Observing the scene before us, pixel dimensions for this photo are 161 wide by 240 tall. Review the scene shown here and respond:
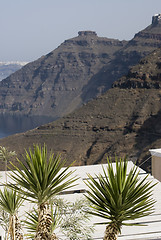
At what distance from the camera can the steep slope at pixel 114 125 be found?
298 ft

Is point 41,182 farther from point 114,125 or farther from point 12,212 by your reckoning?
point 114,125

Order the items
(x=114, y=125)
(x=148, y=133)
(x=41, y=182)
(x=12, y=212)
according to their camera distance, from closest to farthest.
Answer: (x=41, y=182) → (x=12, y=212) → (x=148, y=133) → (x=114, y=125)

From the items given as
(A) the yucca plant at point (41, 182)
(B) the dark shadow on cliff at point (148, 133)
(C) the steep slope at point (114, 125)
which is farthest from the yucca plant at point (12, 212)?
(C) the steep slope at point (114, 125)

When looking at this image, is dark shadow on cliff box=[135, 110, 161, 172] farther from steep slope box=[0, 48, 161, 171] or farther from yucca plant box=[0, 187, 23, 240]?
yucca plant box=[0, 187, 23, 240]

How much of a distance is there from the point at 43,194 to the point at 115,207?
146cm

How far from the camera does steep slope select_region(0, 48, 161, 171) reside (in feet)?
298

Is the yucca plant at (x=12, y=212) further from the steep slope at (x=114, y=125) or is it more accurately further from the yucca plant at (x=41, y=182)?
the steep slope at (x=114, y=125)

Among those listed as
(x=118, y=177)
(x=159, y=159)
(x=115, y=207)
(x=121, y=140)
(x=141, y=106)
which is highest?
(x=141, y=106)

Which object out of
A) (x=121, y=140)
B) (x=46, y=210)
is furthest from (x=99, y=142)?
(x=46, y=210)

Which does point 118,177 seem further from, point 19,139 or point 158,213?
point 19,139

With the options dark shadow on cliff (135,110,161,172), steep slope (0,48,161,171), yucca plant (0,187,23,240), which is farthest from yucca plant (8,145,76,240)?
steep slope (0,48,161,171)

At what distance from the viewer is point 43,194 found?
8312mm

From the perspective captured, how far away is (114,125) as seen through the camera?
3861 inches

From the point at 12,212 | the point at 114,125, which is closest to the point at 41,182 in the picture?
the point at 12,212
